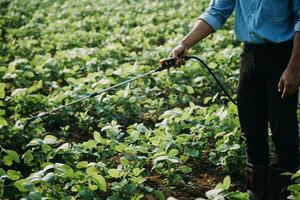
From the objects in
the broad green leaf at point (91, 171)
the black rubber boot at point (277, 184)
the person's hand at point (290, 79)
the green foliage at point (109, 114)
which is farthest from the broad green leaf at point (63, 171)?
the person's hand at point (290, 79)

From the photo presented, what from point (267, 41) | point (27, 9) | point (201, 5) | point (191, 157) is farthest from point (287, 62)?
point (27, 9)

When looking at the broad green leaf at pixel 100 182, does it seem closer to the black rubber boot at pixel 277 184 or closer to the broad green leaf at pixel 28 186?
the broad green leaf at pixel 28 186

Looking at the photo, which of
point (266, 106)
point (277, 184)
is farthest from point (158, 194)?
point (266, 106)

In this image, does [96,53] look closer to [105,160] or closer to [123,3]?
[105,160]

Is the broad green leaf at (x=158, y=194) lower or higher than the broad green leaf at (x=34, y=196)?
lower

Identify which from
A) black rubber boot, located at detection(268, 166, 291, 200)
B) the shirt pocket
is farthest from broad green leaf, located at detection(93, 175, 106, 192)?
the shirt pocket

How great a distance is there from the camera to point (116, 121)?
4.50m

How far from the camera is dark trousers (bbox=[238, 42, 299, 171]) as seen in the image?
2783 millimetres

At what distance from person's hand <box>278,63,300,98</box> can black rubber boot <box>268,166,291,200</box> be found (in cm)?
58

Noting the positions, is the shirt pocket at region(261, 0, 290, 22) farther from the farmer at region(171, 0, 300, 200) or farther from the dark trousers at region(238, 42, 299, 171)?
the dark trousers at region(238, 42, 299, 171)

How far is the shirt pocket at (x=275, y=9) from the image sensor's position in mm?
2684

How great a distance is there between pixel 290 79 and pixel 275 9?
0.40 metres

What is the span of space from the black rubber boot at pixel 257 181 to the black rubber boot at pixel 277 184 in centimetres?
4

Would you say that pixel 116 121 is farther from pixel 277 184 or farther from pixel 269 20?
pixel 269 20
